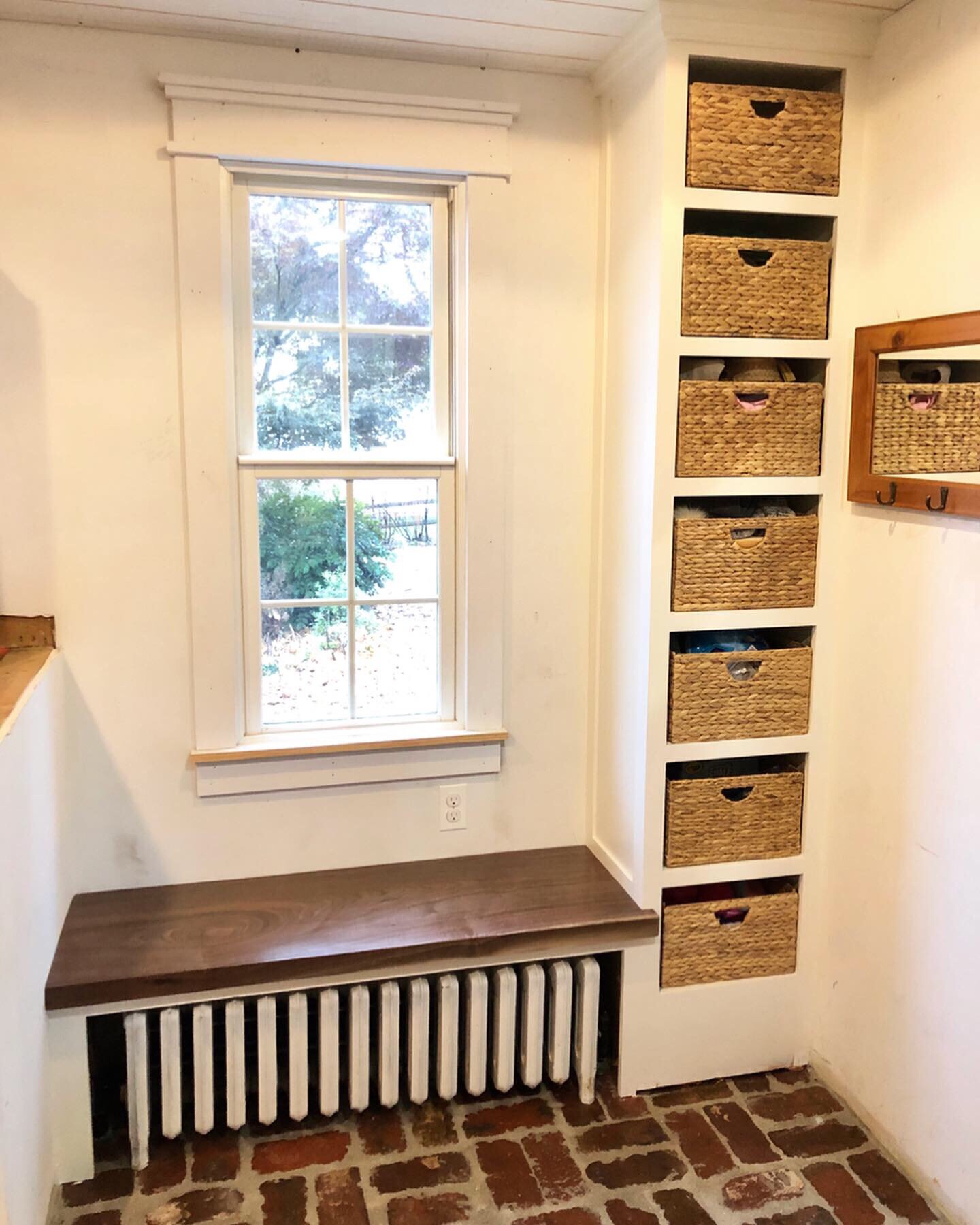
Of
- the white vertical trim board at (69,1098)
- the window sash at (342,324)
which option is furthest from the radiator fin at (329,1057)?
the window sash at (342,324)

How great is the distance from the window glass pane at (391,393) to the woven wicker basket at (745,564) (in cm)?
69

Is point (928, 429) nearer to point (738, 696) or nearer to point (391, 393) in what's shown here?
point (738, 696)

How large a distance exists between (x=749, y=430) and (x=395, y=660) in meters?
1.01

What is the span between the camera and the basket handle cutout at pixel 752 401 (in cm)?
213

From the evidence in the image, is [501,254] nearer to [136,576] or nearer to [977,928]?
[136,576]

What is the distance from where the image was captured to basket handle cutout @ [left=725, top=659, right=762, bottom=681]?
7.30 ft

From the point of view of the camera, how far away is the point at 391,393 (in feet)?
7.70

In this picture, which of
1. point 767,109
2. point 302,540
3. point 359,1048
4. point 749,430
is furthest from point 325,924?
point 767,109

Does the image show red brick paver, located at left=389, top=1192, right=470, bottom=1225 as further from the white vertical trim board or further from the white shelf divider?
the white shelf divider

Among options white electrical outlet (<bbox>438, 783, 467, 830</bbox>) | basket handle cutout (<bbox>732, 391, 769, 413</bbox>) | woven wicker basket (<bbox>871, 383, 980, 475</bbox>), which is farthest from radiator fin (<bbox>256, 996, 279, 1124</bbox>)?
woven wicker basket (<bbox>871, 383, 980, 475</bbox>)

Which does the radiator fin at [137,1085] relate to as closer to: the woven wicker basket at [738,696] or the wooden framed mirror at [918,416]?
the woven wicker basket at [738,696]

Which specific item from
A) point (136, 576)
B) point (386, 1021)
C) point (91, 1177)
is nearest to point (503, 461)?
point (136, 576)

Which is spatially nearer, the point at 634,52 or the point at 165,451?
the point at 634,52

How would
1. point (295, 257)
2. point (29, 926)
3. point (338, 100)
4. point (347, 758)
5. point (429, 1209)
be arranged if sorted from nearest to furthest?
point (29, 926)
point (429, 1209)
point (338, 100)
point (295, 257)
point (347, 758)
